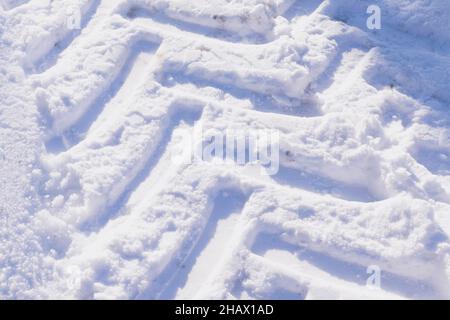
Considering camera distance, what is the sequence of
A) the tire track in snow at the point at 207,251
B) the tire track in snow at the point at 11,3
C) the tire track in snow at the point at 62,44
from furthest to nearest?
the tire track in snow at the point at 11,3
the tire track in snow at the point at 62,44
the tire track in snow at the point at 207,251

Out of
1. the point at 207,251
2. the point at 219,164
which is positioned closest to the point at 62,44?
the point at 219,164

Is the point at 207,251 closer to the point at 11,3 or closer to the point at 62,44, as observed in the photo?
the point at 62,44

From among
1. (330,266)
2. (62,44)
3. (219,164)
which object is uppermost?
(62,44)

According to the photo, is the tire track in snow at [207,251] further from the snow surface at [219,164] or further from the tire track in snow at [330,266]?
the tire track in snow at [330,266]

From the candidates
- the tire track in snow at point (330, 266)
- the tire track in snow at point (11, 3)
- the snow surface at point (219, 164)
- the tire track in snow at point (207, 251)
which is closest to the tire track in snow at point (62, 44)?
the snow surface at point (219, 164)

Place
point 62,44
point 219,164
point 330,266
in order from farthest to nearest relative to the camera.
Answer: point 62,44 → point 219,164 → point 330,266

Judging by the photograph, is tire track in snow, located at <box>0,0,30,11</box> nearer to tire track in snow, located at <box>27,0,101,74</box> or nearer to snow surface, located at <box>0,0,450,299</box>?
snow surface, located at <box>0,0,450,299</box>

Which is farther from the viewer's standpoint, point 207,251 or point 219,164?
point 219,164

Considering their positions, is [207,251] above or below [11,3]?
below

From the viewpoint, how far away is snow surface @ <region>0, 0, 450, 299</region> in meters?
1.75

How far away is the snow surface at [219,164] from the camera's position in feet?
5.73

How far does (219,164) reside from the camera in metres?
1.94

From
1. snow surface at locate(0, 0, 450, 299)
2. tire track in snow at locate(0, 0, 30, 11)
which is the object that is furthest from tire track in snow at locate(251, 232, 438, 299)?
tire track in snow at locate(0, 0, 30, 11)

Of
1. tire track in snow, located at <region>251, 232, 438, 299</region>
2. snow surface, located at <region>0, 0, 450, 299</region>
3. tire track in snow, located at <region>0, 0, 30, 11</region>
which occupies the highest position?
tire track in snow, located at <region>0, 0, 30, 11</region>
